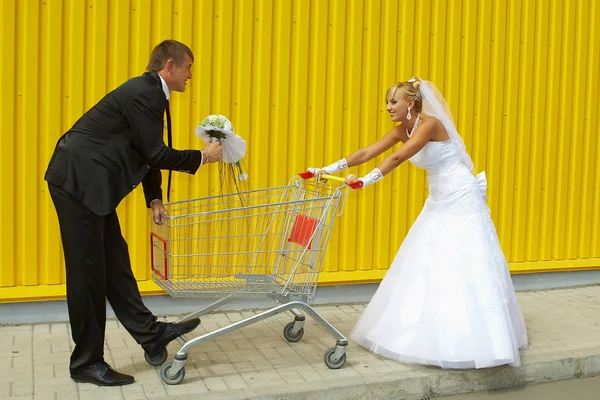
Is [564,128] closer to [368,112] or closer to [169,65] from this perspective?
[368,112]

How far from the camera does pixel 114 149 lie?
484 centimetres

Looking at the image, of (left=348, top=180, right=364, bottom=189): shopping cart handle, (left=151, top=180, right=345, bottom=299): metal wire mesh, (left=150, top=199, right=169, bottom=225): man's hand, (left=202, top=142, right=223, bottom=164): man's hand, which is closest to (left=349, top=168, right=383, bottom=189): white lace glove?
(left=348, top=180, right=364, bottom=189): shopping cart handle

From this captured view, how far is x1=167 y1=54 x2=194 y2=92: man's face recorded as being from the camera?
4969 millimetres

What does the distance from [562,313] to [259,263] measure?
3.04 meters

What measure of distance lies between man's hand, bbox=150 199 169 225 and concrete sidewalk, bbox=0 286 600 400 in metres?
0.97

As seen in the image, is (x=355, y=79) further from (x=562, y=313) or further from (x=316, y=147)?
(x=562, y=313)

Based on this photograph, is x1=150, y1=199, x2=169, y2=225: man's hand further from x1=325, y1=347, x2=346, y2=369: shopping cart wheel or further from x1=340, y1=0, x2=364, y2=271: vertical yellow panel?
x1=340, y1=0, x2=364, y2=271: vertical yellow panel

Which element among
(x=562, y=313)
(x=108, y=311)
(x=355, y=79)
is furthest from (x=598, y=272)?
(x=108, y=311)

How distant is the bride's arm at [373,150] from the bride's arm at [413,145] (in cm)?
37

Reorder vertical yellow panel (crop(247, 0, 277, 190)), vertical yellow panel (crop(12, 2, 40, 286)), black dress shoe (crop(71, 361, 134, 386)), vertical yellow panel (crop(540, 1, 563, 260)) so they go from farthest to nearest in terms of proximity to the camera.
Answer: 1. vertical yellow panel (crop(540, 1, 563, 260))
2. vertical yellow panel (crop(247, 0, 277, 190))
3. vertical yellow panel (crop(12, 2, 40, 286))
4. black dress shoe (crop(71, 361, 134, 386))

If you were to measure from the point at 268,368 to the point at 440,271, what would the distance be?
1.30 metres

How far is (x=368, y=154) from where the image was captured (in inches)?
232

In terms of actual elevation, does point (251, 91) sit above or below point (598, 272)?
above

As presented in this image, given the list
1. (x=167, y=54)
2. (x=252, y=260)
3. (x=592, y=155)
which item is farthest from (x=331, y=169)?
(x=592, y=155)
